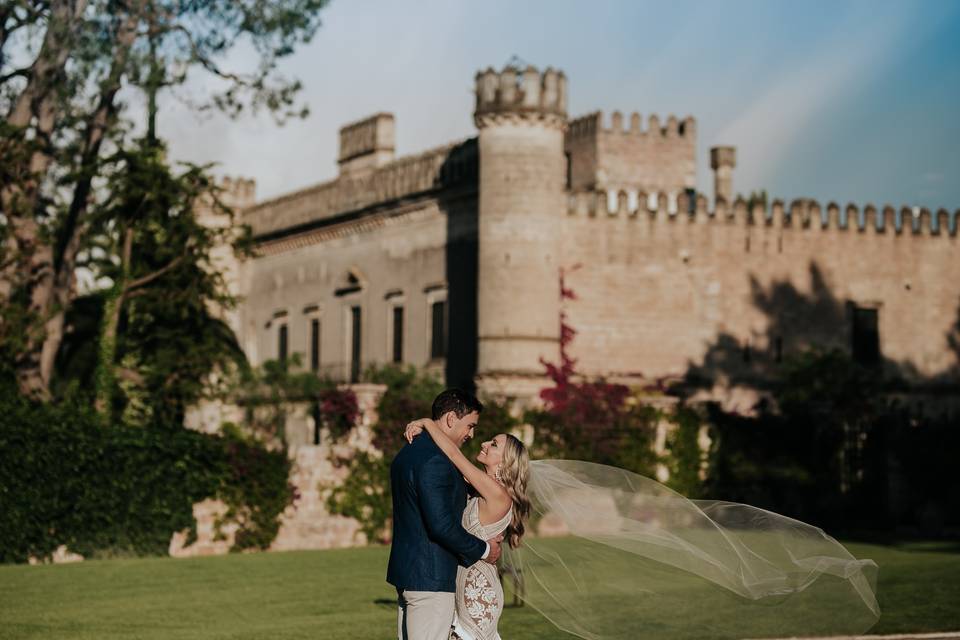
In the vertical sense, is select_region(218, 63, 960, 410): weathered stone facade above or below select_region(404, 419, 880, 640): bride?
above

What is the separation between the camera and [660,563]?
9453 millimetres

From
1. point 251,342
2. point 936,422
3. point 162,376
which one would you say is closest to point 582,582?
point 162,376

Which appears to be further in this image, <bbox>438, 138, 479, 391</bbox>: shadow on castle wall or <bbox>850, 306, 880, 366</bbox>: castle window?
<bbox>850, 306, 880, 366</bbox>: castle window

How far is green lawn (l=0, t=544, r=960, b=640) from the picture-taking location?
12711mm

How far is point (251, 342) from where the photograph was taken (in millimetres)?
48281

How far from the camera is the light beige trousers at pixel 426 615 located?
24.0 feet

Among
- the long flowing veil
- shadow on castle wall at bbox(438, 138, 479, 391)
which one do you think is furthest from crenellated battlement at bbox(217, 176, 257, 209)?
the long flowing veil

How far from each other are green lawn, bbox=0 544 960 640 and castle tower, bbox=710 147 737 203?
79.9ft

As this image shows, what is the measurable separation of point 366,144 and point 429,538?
39.2m

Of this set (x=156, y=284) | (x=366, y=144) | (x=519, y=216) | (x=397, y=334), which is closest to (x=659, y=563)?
(x=156, y=284)

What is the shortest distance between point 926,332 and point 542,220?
12259mm

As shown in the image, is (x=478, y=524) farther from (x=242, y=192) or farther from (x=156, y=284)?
(x=242, y=192)

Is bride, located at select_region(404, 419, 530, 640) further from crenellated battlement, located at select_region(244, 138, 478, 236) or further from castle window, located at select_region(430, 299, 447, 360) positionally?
castle window, located at select_region(430, 299, 447, 360)

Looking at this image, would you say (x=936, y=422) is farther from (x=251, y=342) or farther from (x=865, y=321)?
(x=251, y=342)
